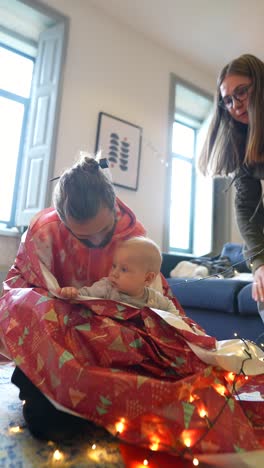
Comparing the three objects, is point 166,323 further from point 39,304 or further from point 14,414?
point 14,414

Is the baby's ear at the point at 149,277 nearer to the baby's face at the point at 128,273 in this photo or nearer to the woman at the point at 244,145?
the baby's face at the point at 128,273

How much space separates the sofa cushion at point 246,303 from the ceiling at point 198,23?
2.28 meters

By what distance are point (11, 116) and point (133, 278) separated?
7.64ft

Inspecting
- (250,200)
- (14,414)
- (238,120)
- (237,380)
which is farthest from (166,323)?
(238,120)

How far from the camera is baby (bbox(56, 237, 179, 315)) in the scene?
0.95 metres

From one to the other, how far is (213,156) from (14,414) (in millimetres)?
944

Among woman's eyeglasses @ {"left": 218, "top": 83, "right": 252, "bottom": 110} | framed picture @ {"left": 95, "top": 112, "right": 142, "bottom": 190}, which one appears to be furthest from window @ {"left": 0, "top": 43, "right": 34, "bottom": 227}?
woman's eyeglasses @ {"left": 218, "top": 83, "right": 252, "bottom": 110}

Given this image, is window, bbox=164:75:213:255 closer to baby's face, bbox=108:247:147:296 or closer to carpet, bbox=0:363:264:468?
baby's face, bbox=108:247:147:296

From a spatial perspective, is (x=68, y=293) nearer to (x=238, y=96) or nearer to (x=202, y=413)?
(x=202, y=413)

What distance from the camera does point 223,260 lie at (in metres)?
2.50

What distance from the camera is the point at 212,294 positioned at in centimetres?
189

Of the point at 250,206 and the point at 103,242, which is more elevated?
the point at 250,206

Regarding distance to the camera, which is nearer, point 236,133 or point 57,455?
point 57,455

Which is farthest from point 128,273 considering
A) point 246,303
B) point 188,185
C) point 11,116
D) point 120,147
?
point 188,185
